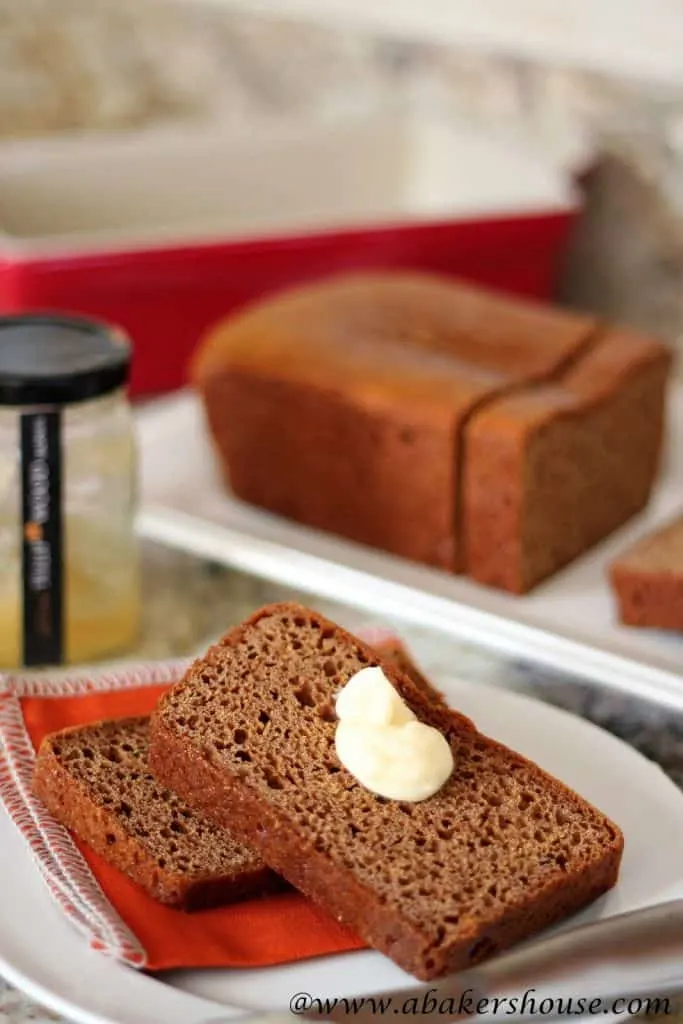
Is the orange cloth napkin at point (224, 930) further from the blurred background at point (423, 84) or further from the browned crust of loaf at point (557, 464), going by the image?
the blurred background at point (423, 84)

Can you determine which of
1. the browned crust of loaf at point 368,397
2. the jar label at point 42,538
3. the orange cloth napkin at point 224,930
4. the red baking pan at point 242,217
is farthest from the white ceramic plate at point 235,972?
the red baking pan at point 242,217

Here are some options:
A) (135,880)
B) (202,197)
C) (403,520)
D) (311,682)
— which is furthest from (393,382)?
(202,197)

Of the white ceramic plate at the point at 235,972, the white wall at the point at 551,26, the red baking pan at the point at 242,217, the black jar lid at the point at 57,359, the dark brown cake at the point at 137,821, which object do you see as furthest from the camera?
the white wall at the point at 551,26

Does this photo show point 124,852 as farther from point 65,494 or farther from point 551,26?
point 551,26

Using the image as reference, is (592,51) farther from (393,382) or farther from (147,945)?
(147,945)

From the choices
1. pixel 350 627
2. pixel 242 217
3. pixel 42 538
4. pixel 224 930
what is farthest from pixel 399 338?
pixel 224 930

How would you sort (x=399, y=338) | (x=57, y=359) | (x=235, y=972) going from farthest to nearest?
(x=399, y=338)
(x=57, y=359)
(x=235, y=972)
